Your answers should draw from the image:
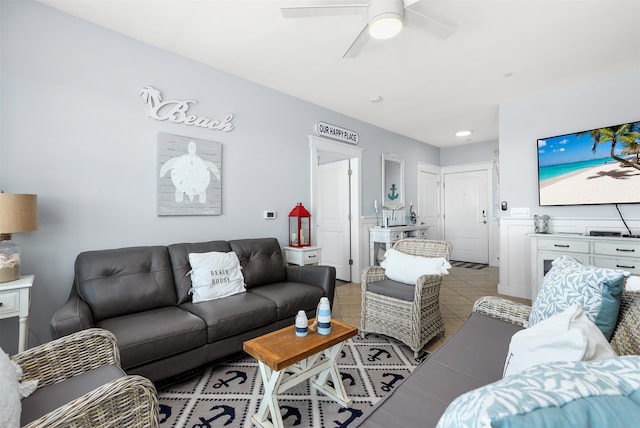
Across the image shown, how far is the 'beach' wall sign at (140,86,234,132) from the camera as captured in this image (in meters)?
2.56

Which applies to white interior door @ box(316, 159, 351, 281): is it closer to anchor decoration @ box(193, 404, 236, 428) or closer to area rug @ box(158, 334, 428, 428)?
area rug @ box(158, 334, 428, 428)

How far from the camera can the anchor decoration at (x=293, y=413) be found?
1585mm

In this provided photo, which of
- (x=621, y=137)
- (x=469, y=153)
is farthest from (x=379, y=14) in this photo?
(x=469, y=153)

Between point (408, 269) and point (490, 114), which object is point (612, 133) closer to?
point (490, 114)

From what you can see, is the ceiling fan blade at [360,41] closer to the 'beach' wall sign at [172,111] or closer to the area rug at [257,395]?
the 'beach' wall sign at [172,111]

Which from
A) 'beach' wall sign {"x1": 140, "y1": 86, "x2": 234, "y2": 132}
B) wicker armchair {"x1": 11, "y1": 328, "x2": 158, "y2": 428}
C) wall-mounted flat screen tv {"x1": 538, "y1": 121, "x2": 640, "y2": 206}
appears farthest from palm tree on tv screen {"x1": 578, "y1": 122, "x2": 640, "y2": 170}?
wicker armchair {"x1": 11, "y1": 328, "x2": 158, "y2": 428}

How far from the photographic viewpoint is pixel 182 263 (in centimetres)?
244

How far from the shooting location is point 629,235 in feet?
9.76

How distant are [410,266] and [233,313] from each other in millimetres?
1534

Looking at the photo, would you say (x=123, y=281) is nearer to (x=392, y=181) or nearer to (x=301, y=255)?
(x=301, y=255)

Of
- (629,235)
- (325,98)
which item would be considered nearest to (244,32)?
(325,98)

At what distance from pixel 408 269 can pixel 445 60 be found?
2.03m

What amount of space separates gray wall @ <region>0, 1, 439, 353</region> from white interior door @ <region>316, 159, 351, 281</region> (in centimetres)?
188

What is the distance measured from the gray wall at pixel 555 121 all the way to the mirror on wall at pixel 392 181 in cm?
170
